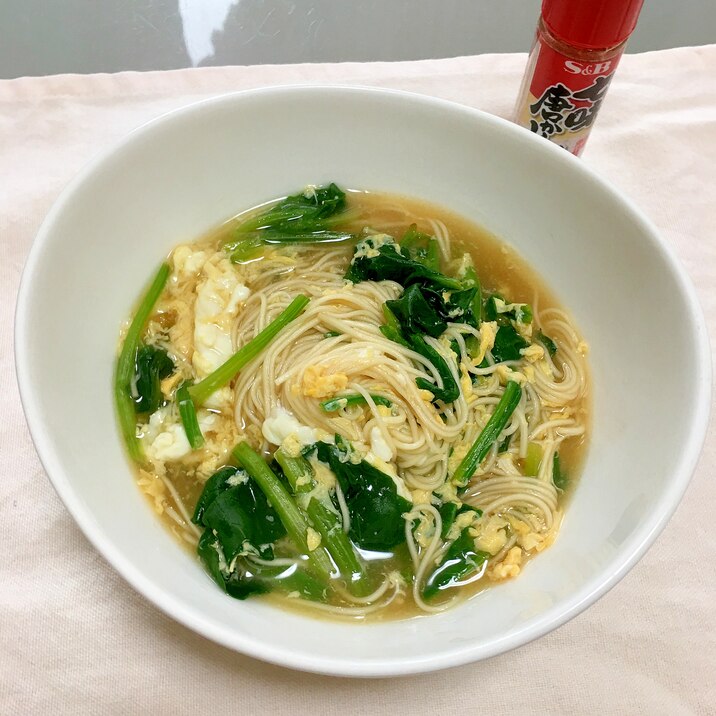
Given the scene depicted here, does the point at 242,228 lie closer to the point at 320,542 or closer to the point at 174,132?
the point at 174,132

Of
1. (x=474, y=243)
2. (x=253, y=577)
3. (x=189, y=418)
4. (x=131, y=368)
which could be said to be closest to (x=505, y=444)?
(x=474, y=243)

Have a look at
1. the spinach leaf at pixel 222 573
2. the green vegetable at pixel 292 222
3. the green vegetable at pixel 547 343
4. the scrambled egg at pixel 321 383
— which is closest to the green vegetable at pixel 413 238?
the green vegetable at pixel 292 222

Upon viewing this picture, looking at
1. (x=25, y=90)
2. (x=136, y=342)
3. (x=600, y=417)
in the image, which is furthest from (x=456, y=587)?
(x=25, y=90)

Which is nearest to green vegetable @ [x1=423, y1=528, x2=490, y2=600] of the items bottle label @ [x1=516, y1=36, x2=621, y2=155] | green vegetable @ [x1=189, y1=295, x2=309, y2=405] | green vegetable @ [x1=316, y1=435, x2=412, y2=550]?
green vegetable @ [x1=316, y1=435, x2=412, y2=550]

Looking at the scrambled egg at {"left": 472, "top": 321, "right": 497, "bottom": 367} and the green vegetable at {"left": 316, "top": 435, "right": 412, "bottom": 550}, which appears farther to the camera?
the scrambled egg at {"left": 472, "top": 321, "right": 497, "bottom": 367}

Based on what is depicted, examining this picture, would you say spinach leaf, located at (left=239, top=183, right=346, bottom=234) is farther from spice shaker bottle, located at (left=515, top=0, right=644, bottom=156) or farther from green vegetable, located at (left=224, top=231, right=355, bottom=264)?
spice shaker bottle, located at (left=515, top=0, right=644, bottom=156)

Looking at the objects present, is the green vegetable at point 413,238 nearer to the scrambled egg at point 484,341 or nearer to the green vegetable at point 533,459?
the scrambled egg at point 484,341
